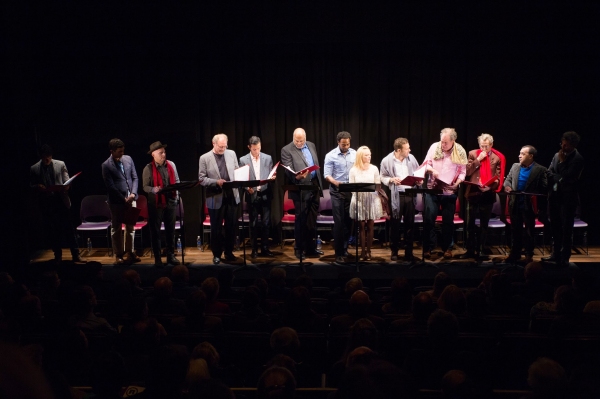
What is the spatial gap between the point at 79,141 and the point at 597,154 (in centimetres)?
832

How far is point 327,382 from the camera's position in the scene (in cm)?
412

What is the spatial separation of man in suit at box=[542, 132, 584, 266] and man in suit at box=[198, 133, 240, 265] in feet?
14.2

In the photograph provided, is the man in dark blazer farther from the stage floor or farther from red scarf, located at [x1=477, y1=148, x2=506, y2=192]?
red scarf, located at [x1=477, y1=148, x2=506, y2=192]

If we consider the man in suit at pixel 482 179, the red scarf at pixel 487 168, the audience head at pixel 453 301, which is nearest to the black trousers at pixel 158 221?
the man in suit at pixel 482 179

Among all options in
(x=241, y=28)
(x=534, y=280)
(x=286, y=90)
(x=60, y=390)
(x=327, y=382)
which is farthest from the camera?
(x=286, y=90)

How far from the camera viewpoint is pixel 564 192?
7.64 meters

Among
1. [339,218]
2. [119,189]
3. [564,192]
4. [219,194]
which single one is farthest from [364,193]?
[119,189]

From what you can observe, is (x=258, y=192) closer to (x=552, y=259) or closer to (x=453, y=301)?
(x=552, y=259)

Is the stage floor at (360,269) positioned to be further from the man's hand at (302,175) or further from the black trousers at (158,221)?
the man's hand at (302,175)

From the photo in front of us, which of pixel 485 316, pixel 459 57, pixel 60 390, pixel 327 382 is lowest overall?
pixel 327 382

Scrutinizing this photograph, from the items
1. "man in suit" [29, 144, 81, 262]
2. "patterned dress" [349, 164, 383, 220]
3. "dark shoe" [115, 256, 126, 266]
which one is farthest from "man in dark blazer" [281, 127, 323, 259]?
"man in suit" [29, 144, 81, 262]

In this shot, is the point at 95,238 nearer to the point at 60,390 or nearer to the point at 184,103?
the point at 184,103

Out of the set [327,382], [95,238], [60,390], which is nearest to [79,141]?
[95,238]

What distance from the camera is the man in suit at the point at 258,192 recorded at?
8477mm
